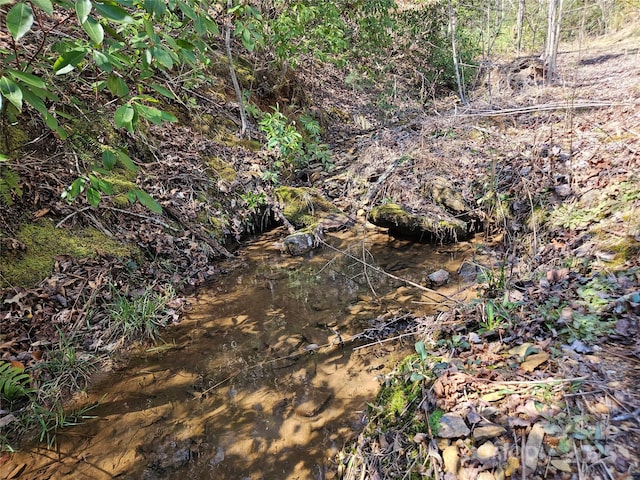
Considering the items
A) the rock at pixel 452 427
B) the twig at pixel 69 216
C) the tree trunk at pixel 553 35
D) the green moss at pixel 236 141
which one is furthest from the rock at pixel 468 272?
the tree trunk at pixel 553 35

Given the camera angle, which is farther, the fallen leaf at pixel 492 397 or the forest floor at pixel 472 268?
the fallen leaf at pixel 492 397

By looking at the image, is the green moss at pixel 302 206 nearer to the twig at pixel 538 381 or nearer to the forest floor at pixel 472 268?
the forest floor at pixel 472 268

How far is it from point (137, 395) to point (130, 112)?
8.10 feet

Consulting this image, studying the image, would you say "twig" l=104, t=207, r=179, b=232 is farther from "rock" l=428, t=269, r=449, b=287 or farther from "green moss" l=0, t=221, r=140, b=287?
"rock" l=428, t=269, r=449, b=287

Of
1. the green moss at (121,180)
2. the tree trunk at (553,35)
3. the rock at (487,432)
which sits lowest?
the rock at (487,432)

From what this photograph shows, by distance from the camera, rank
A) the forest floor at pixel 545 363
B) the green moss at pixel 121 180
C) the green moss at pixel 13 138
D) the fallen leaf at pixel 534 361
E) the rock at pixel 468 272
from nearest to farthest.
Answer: the forest floor at pixel 545 363
the fallen leaf at pixel 534 361
the green moss at pixel 13 138
the rock at pixel 468 272
the green moss at pixel 121 180

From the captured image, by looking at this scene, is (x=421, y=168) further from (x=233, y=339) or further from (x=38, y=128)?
(x=38, y=128)

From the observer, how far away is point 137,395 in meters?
2.98

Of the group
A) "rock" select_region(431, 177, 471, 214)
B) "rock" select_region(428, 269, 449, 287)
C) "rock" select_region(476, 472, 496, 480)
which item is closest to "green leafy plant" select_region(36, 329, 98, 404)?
"rock" select_region(476, 472, 496, 480)

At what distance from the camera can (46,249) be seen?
12.2 ft

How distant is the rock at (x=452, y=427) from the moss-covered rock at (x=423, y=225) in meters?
3.75

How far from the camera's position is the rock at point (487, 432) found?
1653mm

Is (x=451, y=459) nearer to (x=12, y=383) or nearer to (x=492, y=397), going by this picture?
(x=492, y=397)

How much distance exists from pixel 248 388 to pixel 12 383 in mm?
1757
